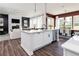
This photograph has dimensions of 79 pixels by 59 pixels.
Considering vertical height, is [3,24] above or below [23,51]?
above

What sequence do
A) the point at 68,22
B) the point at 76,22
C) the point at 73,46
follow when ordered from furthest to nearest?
the point at 68,22 → the point at 76,22 → the point at 73,46

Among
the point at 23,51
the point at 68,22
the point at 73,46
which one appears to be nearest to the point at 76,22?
the point at 68,22

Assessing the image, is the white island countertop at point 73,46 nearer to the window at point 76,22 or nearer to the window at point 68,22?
the window at point 76,22

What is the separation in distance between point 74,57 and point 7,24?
33.0 feet

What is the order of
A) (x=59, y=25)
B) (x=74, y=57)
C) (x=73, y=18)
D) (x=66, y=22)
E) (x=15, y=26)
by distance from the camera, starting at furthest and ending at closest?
(x=15, y=26) → (x=59, y=25) → (x=66, y=22) → (x=73, y=18) → (x=74, y=57)

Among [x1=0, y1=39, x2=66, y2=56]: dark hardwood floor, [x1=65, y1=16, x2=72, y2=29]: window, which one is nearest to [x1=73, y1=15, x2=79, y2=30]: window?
[x1=65, y1=16, x2=72, y2=29]: window

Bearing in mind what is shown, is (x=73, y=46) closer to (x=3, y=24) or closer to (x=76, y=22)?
(x=76, y=22)

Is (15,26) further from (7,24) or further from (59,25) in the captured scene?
(59,25)

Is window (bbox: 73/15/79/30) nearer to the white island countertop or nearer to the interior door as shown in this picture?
the white island countertop

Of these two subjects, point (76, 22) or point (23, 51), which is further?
point (76, 22)

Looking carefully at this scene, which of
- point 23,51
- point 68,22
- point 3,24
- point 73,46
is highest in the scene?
point 68,22

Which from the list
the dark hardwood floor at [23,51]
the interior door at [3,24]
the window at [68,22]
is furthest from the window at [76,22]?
the interior door at [3,24]

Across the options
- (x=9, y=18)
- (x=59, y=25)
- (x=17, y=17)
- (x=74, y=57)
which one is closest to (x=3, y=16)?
(x=9, y=18)

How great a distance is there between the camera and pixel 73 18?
25.2 feet
